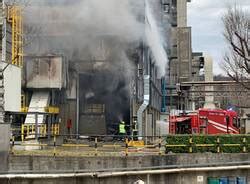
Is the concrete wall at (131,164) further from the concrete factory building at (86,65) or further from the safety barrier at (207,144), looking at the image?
the concrete factory building at (86,65)

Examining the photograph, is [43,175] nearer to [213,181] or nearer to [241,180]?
[213,181]

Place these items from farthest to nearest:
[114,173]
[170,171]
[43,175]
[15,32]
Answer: [15,32] < [170,171] < [114,173] < [43,175]

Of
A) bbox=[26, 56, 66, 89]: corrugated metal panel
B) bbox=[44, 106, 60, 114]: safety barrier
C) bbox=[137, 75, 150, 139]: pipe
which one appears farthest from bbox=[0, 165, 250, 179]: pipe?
bbox=[26, 56, 66, 89]: corrugated metal panel

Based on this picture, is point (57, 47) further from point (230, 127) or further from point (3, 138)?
point (3, 138)

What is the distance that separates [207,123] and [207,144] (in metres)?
11.5

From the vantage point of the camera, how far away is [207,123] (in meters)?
29.6

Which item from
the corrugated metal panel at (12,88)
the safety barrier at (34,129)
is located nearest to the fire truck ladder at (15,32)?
the corrugated metal panel at (12,88)

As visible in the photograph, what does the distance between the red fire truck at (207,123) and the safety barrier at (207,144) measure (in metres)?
10.3

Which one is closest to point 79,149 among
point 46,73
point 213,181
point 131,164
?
point 131,164

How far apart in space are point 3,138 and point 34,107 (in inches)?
475

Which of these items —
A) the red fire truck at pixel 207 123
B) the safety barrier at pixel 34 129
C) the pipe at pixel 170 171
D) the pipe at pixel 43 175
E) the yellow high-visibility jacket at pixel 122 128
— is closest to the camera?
the pipe at pixel 43 175

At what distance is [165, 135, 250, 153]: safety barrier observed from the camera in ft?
59.3

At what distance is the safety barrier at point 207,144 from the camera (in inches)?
712

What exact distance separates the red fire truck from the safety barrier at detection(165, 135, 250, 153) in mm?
10259
